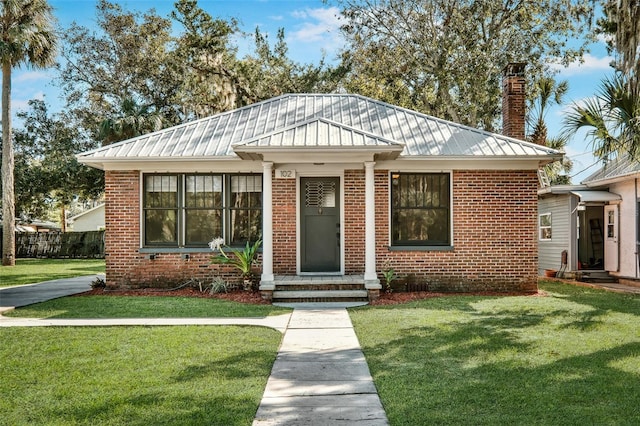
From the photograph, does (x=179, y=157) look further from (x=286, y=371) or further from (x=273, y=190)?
(x=286, y=371)

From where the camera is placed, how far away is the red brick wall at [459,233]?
11438mm

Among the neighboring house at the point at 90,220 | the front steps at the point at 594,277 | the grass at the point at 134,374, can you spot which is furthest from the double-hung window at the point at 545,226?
the neighboring house at the point at 90,220

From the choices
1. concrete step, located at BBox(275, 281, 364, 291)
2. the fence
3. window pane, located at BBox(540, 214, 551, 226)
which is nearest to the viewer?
concrete step, located at BBox(275, 281, 364, 291)

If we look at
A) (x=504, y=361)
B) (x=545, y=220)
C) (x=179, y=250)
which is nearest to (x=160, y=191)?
(x=179, y=250)

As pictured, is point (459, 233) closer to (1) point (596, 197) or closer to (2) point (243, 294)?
(2) point (243, 294)

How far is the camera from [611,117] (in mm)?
9602

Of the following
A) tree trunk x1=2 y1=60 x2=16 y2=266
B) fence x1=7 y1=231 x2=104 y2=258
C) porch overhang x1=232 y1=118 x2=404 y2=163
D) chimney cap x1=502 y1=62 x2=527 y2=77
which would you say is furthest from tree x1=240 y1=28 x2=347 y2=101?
porch overhang x1=232 y1=118 x2=404 y2=163

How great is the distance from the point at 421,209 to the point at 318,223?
92.5 inches

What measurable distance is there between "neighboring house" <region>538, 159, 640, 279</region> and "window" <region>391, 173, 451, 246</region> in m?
5.64

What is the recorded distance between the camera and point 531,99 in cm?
2220

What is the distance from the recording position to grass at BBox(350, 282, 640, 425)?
Answer: 13.6 ft

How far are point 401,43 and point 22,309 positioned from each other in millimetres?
17956

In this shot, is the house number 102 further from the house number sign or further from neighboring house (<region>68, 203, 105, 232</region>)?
neighboring house (<region>68, 203, 105, 232</region>)

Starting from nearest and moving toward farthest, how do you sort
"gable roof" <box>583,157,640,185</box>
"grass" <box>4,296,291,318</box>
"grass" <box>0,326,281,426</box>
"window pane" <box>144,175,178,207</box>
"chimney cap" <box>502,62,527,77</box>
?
"grass" <box>0,326,281,426</box>, "grass" <box>4,296,291,318</box>, "window pane" <box>144,175,178,207</box>, "chimney cap" <box>502,62,527,77</box>, "gable roof" <box>583,157,640,185</box>
